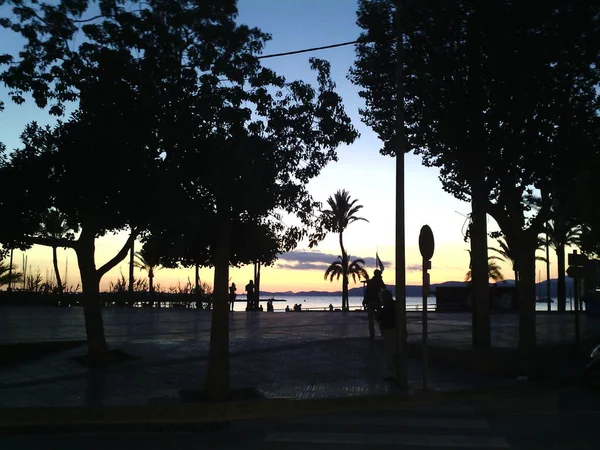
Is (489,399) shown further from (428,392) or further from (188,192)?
(188,192)

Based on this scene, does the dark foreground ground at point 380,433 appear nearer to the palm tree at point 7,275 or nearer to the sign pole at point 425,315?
the sign pole at point 425,315

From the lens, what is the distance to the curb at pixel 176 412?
9461mm

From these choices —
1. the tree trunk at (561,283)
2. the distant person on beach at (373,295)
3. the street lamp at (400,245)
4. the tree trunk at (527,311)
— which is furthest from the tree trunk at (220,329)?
the tree trunk at (561,283)

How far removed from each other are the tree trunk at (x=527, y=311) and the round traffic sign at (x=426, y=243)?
2.94 metres

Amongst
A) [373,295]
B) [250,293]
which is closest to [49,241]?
[373,295]

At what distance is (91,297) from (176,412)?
504cm

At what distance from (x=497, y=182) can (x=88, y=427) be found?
10660 millimetres

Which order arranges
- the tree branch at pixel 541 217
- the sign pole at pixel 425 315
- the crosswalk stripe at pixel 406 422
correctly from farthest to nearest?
the tree branch at pixel 541 217, the sign pole at pixel 425 315, the crosswalk stripe at pixel 406 422

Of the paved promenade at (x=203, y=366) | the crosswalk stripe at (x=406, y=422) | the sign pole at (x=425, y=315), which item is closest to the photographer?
the crosswalk stripe at (x=406, y=422)

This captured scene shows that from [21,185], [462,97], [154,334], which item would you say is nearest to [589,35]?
[462,97]

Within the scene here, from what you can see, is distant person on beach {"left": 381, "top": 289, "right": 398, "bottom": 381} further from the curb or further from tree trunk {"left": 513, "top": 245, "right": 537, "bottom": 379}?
tree trunk {"left": 513, "top": 245, "right": 537, "bottom": 379}

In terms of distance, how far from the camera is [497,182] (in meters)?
15.8

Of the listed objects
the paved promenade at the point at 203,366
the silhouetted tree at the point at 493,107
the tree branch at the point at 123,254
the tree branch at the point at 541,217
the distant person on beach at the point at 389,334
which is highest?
the silhouetted tree at the point at 493,107

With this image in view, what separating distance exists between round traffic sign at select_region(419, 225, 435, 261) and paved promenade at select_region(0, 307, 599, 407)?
7.98ft
